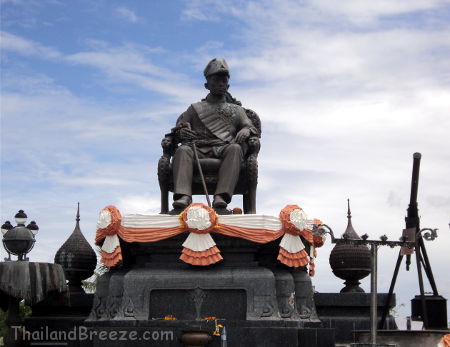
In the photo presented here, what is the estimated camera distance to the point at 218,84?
46.6 ft

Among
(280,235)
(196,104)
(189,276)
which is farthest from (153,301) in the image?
(196,104)

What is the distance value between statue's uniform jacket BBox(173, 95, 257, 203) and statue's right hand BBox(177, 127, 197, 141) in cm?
11

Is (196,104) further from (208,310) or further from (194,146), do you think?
(208,310)

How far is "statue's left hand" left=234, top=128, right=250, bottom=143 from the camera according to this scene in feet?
44.4

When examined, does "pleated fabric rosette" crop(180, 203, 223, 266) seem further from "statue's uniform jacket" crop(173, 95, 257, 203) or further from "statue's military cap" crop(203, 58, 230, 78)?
"statue's military cap" crop(203, 58, 230, 78)

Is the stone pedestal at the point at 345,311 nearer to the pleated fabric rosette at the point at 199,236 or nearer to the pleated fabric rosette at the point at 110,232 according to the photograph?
the pleated fabric rosette at the point at 199,236

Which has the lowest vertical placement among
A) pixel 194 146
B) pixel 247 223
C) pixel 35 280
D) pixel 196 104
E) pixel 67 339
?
pixel 67 339

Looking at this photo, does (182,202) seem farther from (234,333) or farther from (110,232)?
(234,333)

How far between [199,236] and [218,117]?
2760 mm

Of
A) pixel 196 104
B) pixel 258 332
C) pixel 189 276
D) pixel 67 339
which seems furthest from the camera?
pixel 196 104

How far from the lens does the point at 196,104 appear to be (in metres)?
14.3

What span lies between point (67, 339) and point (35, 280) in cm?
119

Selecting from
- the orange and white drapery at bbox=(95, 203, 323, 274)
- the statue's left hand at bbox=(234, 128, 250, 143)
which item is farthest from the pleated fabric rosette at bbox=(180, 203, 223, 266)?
the statue's left hand at bbox=(234, 128, 250, 143)

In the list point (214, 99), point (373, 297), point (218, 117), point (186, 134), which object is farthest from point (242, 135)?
point (373, 297)
